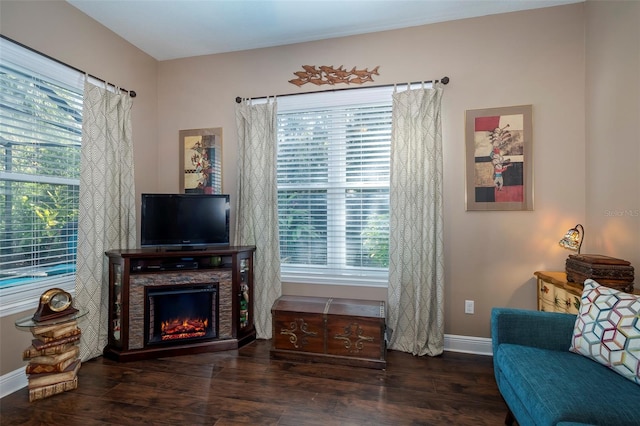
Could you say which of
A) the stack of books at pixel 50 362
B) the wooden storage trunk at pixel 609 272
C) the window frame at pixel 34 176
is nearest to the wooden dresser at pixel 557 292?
the wooden storage trunk at pixel 609 272

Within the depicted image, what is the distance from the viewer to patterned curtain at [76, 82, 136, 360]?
2502 millimetres

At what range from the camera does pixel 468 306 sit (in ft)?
8.80

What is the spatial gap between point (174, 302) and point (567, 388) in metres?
2.77

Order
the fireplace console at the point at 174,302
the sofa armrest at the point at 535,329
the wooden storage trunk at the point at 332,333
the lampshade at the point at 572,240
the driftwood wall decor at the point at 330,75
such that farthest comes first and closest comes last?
1. the driftwood wall decor at the point at 330,75
2. the fireplace console at the point at 174,302
3. the wooden storage trunk at the point at 332,333
4. the lampshade at the point at 572,240
5. the sofa armrest at the point at 535,329

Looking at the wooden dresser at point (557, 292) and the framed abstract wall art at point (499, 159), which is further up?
the framed abstract wall art at point (499, 159)

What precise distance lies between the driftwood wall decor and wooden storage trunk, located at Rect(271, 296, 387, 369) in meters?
2.15

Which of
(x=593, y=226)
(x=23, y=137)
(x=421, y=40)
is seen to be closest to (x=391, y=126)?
(x=421, y=40)

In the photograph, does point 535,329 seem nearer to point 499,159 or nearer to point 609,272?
point 609,272

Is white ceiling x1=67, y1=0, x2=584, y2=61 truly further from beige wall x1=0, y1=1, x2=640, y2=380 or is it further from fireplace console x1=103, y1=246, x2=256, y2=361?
fireplace console x1=103, y1=246, x2=256, y2=361

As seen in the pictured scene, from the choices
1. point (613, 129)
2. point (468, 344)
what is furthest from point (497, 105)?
point (468, 344)

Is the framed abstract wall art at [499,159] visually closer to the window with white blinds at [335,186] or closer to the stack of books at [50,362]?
the window with white blinds at [335,186]

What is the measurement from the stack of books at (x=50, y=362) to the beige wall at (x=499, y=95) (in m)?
0.27

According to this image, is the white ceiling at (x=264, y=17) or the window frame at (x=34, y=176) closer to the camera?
the window frame at (x=34, y=176)

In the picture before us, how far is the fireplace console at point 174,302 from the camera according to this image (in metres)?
2.53
